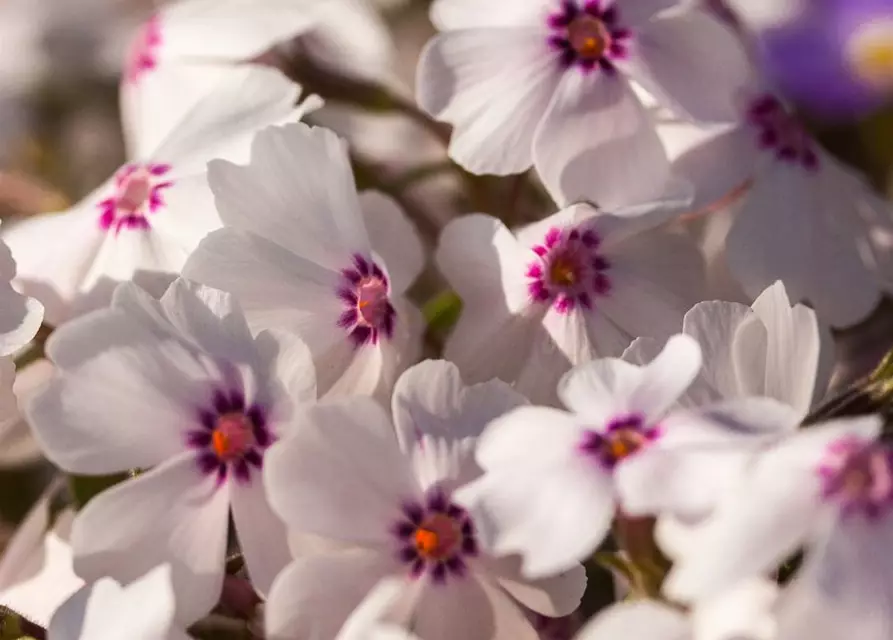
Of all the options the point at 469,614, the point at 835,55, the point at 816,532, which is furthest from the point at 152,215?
the point at 835,55

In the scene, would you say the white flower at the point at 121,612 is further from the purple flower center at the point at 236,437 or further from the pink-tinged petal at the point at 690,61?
the pink-tinged petal at the point at 690,61

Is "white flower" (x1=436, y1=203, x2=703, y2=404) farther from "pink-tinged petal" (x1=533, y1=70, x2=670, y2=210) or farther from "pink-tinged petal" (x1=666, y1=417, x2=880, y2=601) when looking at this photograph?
"pink-tinged petal" (x1=666, y1=417, x2=880, y2=601)

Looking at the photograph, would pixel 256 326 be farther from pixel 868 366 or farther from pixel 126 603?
pixel 868 366

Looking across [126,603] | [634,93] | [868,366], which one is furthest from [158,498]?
[868,366]

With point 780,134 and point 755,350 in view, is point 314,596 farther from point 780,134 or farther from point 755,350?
point 780,134

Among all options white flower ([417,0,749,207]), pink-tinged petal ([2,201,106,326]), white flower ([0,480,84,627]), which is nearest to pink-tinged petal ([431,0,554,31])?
white flower ([417,0,749,207])

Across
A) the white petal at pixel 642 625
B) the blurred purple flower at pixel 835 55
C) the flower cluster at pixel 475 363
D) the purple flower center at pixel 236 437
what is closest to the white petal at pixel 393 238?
the flower cluster at pixel 475 363

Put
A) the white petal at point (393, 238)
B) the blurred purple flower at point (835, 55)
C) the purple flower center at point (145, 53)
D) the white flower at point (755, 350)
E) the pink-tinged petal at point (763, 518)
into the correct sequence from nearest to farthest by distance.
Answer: the pink-tinged petal at point (763, 518), the white flower at point (755, 350), the white petal at point (393, 238), the purple flower center at point (145, 53), the blurred purple flower at point (835, 55)
